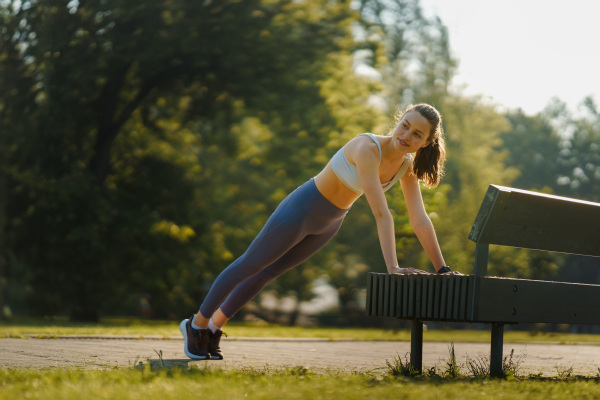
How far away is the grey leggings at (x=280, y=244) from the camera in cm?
520

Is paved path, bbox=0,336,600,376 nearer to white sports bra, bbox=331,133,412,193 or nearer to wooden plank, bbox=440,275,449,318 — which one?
wooden plank, bbox=440,275,449,318

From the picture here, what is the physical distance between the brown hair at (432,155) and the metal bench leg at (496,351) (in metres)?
1.00

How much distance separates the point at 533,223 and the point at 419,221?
72 cm

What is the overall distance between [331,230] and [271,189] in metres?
25.2

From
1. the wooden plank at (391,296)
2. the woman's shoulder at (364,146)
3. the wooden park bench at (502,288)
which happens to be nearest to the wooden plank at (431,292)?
the wooden park bench at (502,288)

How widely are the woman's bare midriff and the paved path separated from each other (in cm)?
108

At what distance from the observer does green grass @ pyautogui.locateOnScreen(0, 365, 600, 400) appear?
11.1 feet

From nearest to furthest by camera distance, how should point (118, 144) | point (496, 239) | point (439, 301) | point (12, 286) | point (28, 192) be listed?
point (439, 301)
point (496, 239)
point (28, 192)
point (118, 144)
point (12, 286)

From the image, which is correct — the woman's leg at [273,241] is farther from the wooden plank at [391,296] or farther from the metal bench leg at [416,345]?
the metal bench leg at [416,345]

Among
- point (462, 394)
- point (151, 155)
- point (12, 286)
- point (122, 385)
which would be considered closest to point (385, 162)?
point (462, 394)

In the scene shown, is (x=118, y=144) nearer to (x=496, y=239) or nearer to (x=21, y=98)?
(x=21, y=98)

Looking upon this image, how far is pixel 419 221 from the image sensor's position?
537 cm

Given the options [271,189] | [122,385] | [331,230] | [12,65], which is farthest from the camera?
[271,189]

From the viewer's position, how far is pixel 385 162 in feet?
16.7
